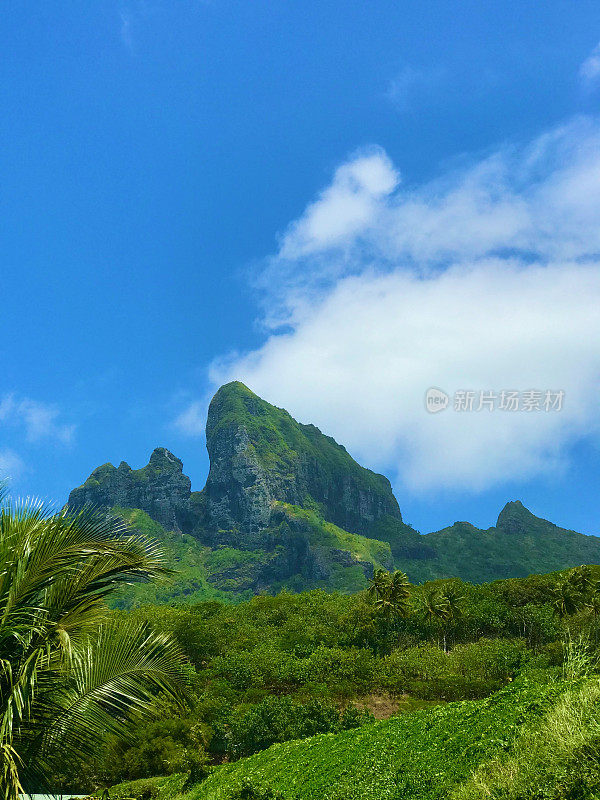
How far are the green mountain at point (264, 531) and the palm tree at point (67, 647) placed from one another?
133 metres

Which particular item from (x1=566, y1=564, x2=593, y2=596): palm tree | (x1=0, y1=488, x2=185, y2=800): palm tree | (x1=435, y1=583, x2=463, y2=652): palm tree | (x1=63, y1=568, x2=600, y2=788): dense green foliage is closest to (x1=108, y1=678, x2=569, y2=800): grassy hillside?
(x1=63, y1=568, x2=600, y2=788): dense green foliage

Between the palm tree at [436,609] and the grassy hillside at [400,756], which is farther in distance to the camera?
the palm tree at [436,609]

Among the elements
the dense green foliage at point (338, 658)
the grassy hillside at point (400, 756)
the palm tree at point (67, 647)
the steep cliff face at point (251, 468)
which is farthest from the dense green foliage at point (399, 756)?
the steep cliff face at point (251, 468)

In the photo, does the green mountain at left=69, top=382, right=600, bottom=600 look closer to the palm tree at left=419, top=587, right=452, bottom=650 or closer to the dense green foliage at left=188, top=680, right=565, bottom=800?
the palm tree at left=419, top=587, right=452, bottom=650

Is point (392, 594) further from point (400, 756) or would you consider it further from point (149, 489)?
point (149, 489)

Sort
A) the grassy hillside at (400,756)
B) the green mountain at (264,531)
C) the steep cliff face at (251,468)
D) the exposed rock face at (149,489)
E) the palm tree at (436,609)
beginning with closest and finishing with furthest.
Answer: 1. the grassy hillside at (400,756)
2. the palm tree at (436,609)
3. the green mountain at (264,531)
4. the exposed rock face at (149,489)
5. the steep cliff face at (251,468)

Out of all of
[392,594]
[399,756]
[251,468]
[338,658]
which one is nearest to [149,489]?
[251,468]

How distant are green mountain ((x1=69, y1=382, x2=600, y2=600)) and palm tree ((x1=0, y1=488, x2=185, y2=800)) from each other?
436 ft

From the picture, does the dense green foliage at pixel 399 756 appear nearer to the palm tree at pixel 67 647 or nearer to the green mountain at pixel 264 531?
the palm tree at pixel 67 647

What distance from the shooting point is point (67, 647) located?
4832mm

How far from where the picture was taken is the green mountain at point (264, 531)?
148625 millimetres

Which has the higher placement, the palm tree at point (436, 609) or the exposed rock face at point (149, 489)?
the exposed rock face at point (149, 489)

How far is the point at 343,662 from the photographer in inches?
1444

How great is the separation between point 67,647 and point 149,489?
168979 mm
